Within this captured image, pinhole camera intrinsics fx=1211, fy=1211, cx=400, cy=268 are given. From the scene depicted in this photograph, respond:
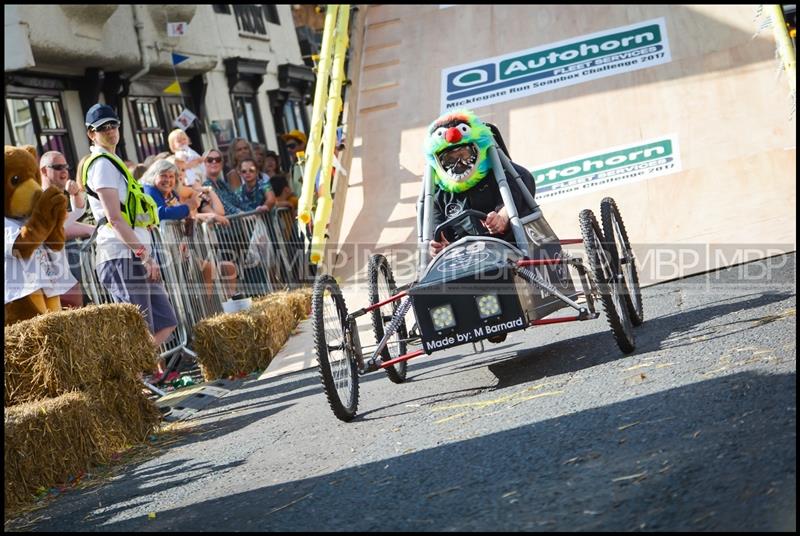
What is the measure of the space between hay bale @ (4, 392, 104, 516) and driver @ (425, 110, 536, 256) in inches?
95.8

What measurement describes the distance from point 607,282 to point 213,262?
5.96m

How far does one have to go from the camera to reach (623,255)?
8.56m

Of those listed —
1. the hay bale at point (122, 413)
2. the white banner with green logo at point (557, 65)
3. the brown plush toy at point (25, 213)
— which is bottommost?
the hay bale at point (122, 413)

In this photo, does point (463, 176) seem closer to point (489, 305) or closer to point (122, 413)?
point (489, 305)

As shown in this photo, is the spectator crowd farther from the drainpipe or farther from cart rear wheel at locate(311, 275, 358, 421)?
the drainpipe

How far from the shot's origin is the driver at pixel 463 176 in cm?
796

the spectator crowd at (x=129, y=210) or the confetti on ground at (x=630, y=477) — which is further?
the spectator crowd at (x=129, y=210)

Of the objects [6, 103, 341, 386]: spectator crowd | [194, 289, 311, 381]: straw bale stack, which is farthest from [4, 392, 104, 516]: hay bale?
[194, 289, 311, 381]: straw bale stack

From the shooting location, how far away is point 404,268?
12570mm

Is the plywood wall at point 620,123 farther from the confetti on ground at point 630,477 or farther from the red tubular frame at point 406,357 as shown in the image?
the confetti on ground at point 630,477

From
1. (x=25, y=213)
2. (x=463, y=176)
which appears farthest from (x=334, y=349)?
(x=25, y=213)

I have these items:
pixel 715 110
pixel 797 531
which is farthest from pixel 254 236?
pixel 797 531

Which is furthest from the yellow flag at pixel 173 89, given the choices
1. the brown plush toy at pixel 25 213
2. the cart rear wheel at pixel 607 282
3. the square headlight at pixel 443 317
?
the square headlight at pixel 443 317

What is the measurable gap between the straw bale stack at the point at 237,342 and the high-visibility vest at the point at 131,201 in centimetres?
121
